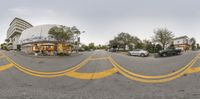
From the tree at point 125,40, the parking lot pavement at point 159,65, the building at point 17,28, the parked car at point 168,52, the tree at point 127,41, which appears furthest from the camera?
the tree at point 125,40

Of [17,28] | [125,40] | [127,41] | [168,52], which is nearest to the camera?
[168,52]

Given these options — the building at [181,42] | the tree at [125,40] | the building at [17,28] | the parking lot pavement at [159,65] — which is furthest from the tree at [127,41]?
the building at [17,28]

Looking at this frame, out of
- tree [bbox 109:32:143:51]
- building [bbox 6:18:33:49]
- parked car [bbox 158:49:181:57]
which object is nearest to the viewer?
parked car [bbox 158:49:181:57]

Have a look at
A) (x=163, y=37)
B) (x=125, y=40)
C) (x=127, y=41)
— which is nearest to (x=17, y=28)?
(x=125, y=40)

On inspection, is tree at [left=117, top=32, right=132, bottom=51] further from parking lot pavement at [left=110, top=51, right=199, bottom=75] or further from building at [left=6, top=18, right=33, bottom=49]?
parking lot pavement at [left=110, top=51, right=199, bottom=75]

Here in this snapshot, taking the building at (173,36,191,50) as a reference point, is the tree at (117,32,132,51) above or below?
above

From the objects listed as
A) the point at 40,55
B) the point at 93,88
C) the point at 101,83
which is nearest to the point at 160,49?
the point at 101,83

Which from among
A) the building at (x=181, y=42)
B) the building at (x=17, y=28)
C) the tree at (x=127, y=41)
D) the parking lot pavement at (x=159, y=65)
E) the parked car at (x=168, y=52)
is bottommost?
the parking lot pavement at (x=159, y=65)

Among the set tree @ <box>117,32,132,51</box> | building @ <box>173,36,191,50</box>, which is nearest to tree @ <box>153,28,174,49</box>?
building @ <box>173,36,191,50</box>

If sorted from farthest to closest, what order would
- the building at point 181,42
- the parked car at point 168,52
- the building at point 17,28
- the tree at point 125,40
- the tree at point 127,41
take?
the tree at point 125,40 < the building at point 17,28 < the tree at point 127,41 < the building at point 181,42 < the parked car at point 168,52

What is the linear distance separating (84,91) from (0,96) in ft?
6.18

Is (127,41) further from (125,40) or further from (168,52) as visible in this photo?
(168,52)

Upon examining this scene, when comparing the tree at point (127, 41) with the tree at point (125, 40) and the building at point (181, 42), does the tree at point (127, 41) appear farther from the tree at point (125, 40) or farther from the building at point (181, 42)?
the building at point (181, 42)

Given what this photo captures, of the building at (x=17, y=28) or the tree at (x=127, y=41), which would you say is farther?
the building at (x=17, y=28)
